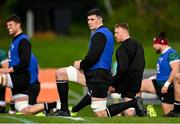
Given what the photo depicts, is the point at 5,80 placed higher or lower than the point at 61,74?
lower

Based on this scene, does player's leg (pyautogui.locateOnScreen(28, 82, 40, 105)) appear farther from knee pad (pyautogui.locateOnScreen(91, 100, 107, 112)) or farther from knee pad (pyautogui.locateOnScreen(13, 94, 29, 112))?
knee pad (pyautogui.locateOnScreen(91, 100, 107, 112))

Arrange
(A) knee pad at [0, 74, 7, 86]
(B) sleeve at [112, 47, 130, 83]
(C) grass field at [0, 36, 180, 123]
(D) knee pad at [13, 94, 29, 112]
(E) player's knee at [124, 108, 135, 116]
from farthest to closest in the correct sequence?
(C) grass field at [0, 36, 180, 123], (D) knee pad at [13, 94, 29, 112], (A) knee pad at [0, 74, 7, 86], (E) player's knee at [124, 108, 135, 116], (B) sleeve at [112, 47, 130, 83]

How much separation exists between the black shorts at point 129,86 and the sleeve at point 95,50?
1.07 m

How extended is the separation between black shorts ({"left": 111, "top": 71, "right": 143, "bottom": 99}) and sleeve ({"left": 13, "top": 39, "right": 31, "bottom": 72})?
1.62 meters

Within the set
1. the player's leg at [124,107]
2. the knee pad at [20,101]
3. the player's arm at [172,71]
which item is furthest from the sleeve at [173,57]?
the knee pad at [20,101]

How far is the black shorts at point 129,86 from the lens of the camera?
1251 centimetres

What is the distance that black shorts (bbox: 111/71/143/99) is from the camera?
12508 mm

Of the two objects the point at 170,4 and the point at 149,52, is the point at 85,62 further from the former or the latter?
the point at 170,4

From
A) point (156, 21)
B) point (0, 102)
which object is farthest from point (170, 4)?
point (0, 102)

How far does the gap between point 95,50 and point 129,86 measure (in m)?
1.40

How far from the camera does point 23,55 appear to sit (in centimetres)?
1271

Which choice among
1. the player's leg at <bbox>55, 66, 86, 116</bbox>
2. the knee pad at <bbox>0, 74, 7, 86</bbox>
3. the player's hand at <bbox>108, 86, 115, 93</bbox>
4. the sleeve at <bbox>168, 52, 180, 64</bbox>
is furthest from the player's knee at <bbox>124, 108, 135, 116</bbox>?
the knee pad at <bbox>0, 74, 7, 86</bbox>

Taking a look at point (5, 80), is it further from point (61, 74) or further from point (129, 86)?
point (129, 86)

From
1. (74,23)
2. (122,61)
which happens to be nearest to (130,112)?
(122,61)
